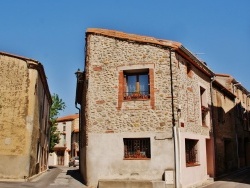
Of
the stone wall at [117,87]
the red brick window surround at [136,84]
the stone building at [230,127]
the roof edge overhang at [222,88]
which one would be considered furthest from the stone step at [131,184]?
the roof edge overhang at [222,88]

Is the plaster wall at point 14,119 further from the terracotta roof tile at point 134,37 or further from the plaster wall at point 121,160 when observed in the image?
the terracotta roof tile at point 134,37

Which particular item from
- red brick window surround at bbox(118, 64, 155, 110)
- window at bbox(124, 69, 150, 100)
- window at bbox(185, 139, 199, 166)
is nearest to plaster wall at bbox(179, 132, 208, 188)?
window at bbox(185, 139, 199, 166)

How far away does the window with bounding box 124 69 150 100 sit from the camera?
567 inches

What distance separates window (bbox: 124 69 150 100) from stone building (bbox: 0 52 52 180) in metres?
5.92

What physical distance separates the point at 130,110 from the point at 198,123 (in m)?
4.52

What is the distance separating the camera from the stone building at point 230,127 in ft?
67.6

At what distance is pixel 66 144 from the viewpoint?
52.4 metres

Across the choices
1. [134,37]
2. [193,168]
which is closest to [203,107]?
[193,168]

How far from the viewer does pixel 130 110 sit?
46.3 feet

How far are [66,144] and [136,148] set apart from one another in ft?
133

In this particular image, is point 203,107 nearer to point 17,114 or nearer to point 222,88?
point 222,88

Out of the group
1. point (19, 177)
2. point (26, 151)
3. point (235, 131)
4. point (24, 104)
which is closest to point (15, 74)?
point (24, 104)

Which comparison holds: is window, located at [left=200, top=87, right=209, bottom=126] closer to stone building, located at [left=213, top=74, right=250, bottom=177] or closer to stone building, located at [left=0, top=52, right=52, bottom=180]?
stone building, located at [left=213, top=74, right=250, bottom=177]

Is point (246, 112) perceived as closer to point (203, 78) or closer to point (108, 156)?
point (203, 78)
